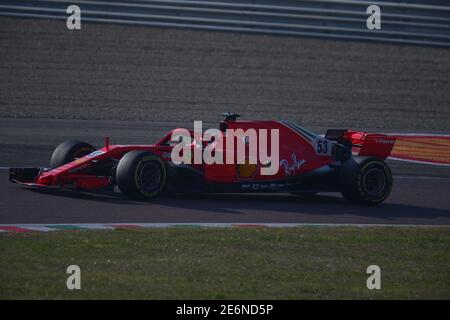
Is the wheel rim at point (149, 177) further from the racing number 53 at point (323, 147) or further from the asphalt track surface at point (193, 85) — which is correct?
the asphalt track surface at point (193, 85)

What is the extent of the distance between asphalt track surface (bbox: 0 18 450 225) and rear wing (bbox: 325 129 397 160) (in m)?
1.63

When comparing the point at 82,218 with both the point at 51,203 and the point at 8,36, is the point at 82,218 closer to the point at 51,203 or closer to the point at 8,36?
the point at 51,203

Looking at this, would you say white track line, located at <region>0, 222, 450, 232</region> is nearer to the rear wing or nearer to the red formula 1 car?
the red formula 1 car

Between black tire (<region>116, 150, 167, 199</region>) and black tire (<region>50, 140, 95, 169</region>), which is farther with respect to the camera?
black tire (<region>50, 140, 95, 169</region>)

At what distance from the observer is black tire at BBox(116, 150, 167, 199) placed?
507 inches

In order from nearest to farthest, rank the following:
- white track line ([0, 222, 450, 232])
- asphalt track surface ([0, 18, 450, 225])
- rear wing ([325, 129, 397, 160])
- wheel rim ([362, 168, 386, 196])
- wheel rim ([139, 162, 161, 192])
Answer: white track line ([0, 222, 450, 232]) < wheel rim ([139, 162, 161, 192]) < wheel rim ([362, 168, 386, 196]) < rear wing ([325, 129, 397, 160]) < asphalt track surface ([0, 18, 450, 225])

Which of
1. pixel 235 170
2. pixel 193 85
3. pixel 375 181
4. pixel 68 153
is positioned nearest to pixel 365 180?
pixel 375 181

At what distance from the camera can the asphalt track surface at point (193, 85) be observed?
19859 mm

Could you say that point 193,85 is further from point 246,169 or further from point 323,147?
point 246,169

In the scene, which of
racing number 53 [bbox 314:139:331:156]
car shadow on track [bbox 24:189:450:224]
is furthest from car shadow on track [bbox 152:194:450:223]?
racing number 53 [bbox 314:139:331:156]

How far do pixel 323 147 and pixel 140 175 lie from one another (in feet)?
9.60

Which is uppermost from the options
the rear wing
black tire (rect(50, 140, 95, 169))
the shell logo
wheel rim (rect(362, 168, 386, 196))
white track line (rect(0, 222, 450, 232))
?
the rear wing

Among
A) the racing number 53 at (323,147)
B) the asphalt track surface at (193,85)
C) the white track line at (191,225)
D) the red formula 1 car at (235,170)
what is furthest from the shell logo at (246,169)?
the asphalt track surface at (193,85)

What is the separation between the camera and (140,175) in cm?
1298
